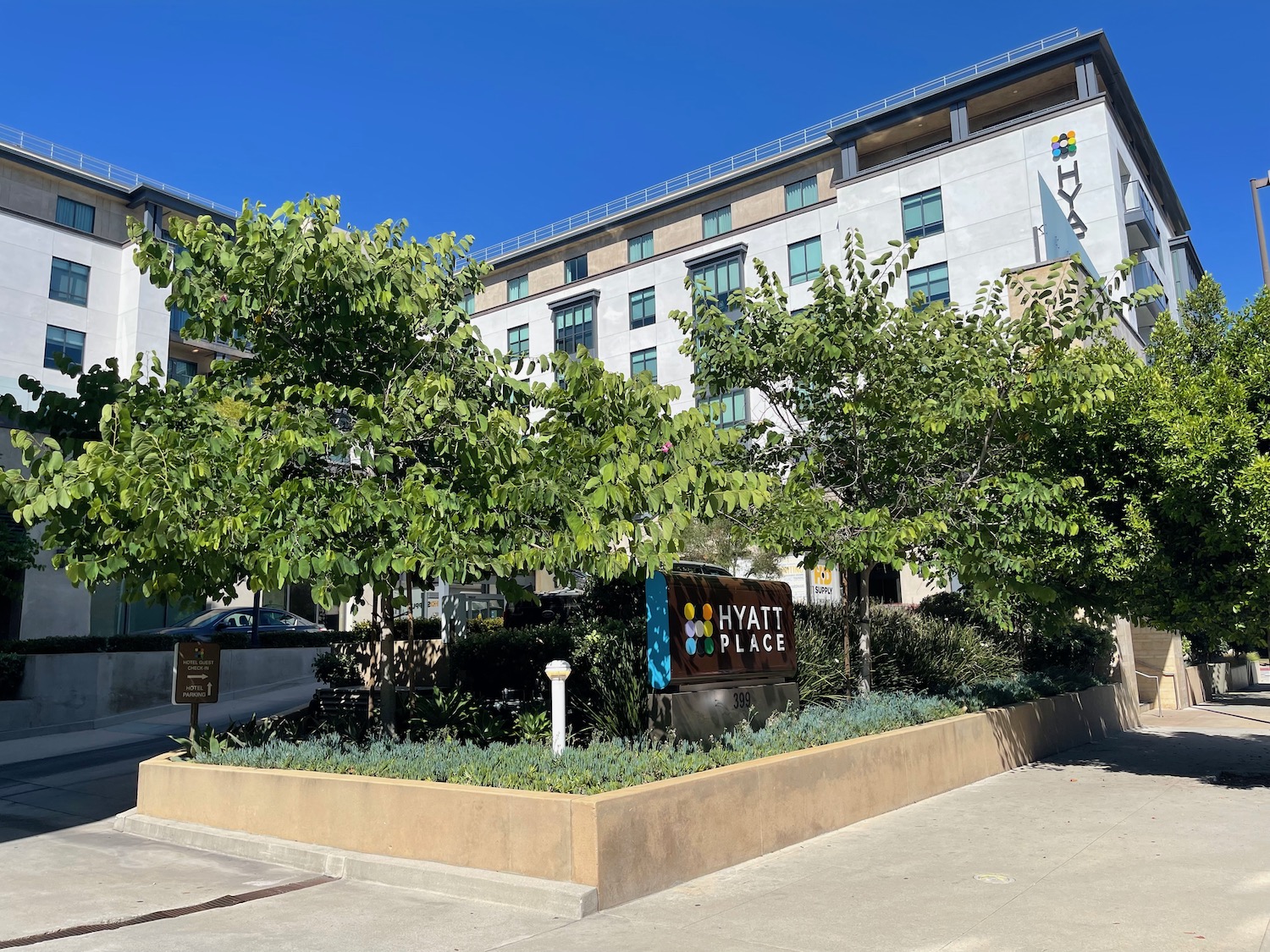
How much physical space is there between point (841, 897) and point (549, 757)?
Answer: 8.40 feet

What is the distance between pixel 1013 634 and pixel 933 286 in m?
21.3

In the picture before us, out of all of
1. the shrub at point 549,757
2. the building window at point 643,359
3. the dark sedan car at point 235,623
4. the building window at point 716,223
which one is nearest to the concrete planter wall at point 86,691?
the dark sedan car at point 235,623

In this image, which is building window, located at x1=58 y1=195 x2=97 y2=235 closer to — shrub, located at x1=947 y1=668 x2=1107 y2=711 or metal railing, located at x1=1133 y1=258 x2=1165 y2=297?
metal railing, located at x1=1133 y1=258 x2=1165 y2=297

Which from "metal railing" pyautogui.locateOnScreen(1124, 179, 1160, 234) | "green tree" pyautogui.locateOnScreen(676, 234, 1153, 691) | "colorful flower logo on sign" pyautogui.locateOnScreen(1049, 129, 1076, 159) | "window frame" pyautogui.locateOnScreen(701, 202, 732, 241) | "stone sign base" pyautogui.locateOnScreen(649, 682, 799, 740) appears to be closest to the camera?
"stone sign base" pyautogui.locateOnScreen(649, 682, 799, 740)

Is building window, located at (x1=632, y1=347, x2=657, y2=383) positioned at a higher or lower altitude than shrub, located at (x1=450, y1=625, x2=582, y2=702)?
higher

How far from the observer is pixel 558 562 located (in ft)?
27.6

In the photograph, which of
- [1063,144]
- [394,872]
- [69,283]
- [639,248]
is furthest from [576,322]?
[394,872]

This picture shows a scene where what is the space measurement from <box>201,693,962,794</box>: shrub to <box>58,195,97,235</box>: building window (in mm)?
→ 43254

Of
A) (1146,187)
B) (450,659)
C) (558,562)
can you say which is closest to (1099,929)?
(558,562)

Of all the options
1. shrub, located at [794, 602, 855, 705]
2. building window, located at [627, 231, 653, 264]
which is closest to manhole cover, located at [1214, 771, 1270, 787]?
shrub, located at [794, 602, 855, 705]

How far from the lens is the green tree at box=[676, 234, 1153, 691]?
1187 centimetres

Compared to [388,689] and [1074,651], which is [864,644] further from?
[1074,651]

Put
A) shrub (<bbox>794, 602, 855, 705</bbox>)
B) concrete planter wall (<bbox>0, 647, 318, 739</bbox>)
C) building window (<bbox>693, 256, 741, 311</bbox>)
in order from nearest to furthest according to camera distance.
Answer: shrub (<bbox>794, 602, 855, 705</bbox>) < concrete planter wall (<bbox>0, 647, 318, 739</bbox>) < building window (<bbox>693, 256, 741, 311</bbox>)

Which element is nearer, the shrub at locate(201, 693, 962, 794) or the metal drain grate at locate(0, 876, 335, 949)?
the metal drain grate at locate(0, 876, 335, 949)
